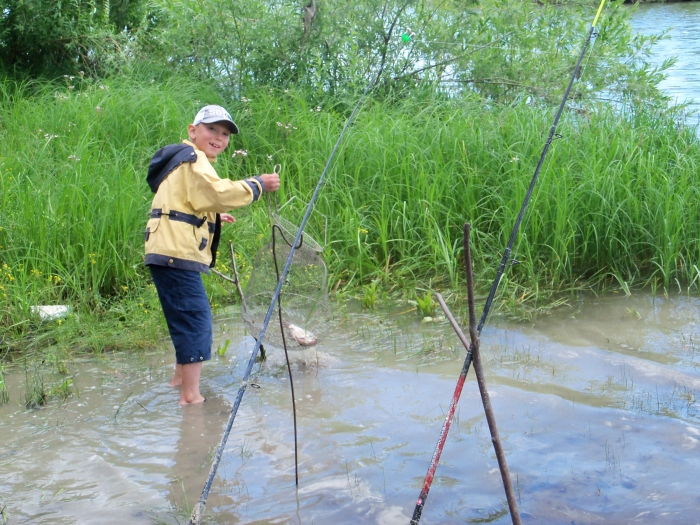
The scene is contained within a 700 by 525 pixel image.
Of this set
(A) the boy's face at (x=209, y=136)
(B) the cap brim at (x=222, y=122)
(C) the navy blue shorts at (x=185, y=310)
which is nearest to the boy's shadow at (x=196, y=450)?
(C) the navy blue shorts at (x=185, y=310)

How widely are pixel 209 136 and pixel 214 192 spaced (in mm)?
380

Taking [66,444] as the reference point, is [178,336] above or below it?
above

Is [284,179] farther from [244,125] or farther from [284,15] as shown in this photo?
[284,15]

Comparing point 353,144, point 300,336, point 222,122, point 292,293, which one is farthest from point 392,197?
point 222,122

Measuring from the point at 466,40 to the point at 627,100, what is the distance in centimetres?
170

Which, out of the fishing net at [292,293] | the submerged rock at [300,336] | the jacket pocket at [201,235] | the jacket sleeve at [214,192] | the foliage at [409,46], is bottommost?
the submerged rock at [300,336]

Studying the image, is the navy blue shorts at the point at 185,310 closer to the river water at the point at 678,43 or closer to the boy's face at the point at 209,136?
the boy's face at the point at 209,136

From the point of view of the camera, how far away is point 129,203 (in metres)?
5.28

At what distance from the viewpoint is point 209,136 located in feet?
12.3

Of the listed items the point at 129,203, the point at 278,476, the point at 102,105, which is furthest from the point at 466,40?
the point at 278,476

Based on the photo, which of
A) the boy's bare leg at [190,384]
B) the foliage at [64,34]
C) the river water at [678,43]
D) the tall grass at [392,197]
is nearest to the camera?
the boy's bare leg at [190,384]

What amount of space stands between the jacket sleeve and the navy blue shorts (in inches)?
14.2

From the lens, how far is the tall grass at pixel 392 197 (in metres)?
5.11

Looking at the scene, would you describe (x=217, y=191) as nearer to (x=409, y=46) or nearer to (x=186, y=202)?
(x=186, y=202)
